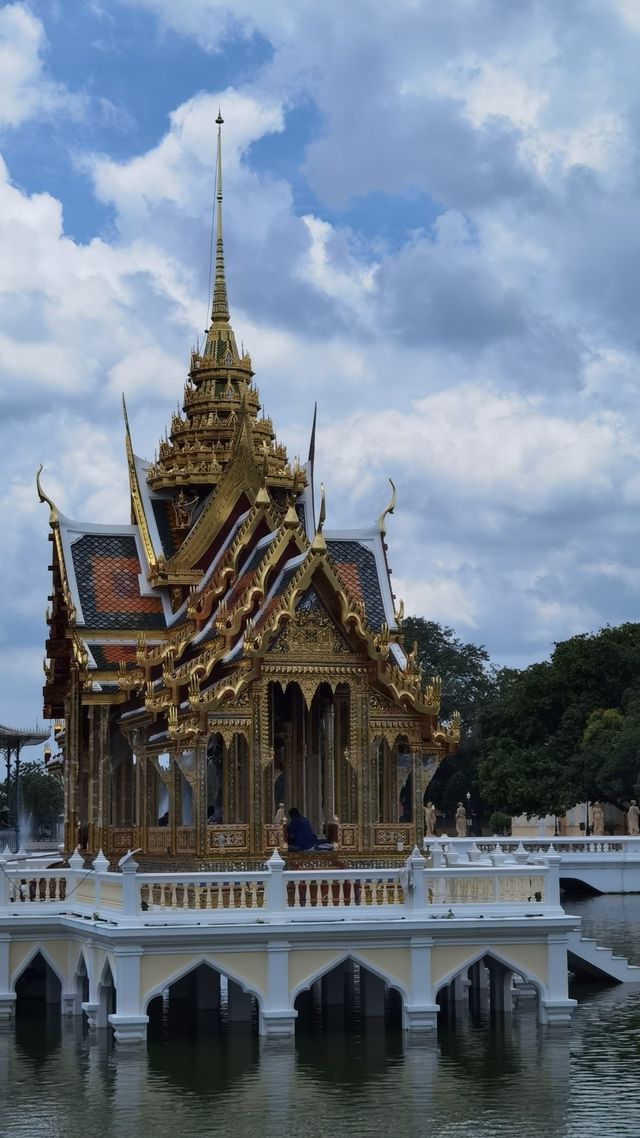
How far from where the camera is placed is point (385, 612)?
90.1 feet

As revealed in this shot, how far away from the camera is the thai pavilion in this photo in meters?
22.9

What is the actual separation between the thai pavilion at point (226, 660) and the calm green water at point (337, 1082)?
9.26 feet

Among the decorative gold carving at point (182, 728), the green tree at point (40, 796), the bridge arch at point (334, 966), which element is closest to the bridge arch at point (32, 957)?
the decorative gold carving at point (182, 728)

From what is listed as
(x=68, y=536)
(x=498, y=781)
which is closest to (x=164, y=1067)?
(x=68, y=536)

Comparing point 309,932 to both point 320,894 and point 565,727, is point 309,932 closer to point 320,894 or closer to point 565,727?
point 320,894

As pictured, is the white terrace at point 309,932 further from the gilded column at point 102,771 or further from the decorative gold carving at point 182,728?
the gilded column at point 102,771

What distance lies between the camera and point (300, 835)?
23.2 metres

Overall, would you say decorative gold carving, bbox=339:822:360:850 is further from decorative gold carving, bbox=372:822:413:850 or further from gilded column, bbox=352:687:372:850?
decorative gold carving, bbox=372:822:413:850

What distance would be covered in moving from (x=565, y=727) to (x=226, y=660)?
43.5 meters

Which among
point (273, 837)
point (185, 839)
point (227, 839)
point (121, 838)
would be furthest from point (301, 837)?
point (121, 838)

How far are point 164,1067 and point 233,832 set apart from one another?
157 inches

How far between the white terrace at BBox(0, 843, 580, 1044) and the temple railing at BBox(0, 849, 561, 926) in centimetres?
2

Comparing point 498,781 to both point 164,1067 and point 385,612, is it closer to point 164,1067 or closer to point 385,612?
point 385,612

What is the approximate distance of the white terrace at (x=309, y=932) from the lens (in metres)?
20.1
